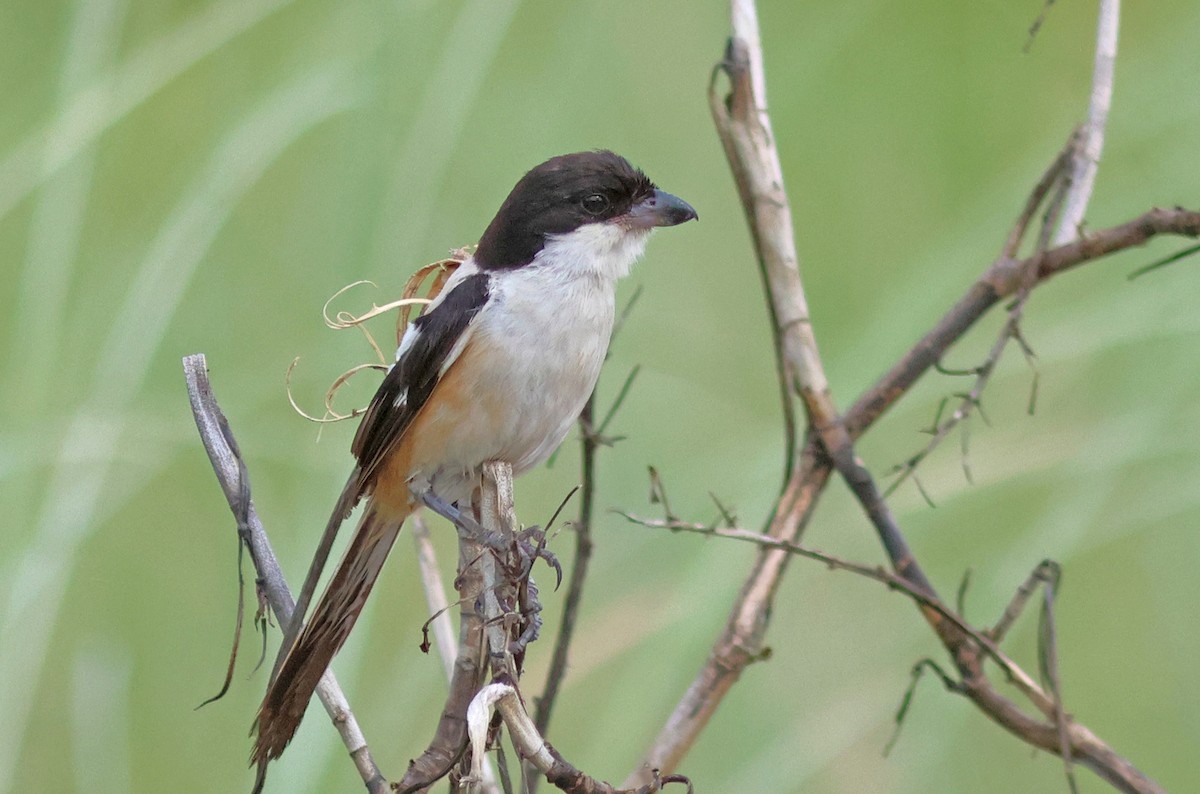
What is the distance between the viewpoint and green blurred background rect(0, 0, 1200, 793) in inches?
101

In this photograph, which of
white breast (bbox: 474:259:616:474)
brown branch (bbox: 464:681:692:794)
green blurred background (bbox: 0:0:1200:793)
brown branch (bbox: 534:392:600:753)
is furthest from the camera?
green blurred background (bbox: 0:0:1200:793)

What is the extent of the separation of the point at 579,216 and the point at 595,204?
42 mm

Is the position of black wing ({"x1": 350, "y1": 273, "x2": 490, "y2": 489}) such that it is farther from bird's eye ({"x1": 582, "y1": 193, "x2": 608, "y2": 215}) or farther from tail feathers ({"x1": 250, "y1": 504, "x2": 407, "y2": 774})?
bird's eye ({"x1": 582, "y1": 193, "x2": 608, "y2": 215})

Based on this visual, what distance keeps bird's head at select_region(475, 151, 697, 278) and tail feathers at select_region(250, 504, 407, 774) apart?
0.51 meters

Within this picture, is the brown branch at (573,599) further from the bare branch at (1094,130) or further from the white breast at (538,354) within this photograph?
the bare branch at (1094,130)

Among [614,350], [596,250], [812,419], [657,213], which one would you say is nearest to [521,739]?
[812,419]

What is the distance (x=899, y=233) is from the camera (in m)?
2.97

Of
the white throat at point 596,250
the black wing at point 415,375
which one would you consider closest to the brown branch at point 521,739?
the black wing at point 415,375

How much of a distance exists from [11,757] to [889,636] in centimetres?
190

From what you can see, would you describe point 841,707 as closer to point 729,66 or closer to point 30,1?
point 729,66

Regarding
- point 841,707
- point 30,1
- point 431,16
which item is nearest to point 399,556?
point 841,707

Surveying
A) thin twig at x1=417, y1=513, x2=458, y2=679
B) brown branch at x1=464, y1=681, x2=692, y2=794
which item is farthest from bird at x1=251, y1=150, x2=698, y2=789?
brown branch at x1=464, y1=681, x2=692, y2=794

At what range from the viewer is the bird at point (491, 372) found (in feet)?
6.35

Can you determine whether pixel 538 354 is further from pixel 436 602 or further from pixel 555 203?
pixel 436 602
